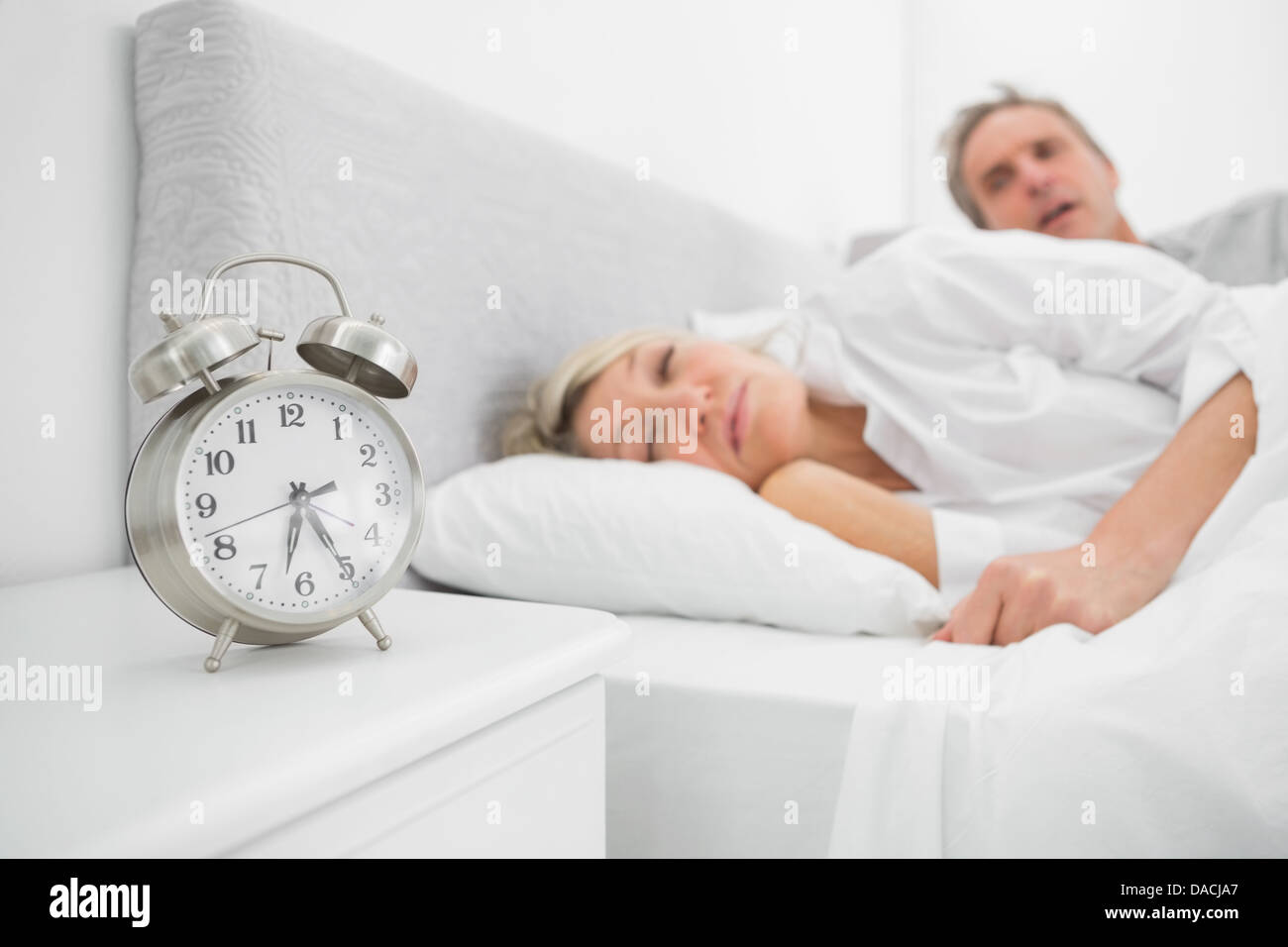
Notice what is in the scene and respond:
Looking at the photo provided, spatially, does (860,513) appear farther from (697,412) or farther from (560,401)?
(560,401)

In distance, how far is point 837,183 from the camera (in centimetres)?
258

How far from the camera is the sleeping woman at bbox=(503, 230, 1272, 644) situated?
97 cm

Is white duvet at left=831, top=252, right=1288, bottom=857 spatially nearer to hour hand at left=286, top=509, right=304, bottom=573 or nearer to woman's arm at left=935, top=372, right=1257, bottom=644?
woman's arm at left=935, top=372, right=1257, bottom=644

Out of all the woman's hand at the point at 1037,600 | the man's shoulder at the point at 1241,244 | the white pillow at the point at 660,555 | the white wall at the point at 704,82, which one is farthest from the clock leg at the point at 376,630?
the man's shoulder at the point at 1241,244

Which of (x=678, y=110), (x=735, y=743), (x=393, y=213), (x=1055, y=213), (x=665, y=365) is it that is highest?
(x=678, y=110)

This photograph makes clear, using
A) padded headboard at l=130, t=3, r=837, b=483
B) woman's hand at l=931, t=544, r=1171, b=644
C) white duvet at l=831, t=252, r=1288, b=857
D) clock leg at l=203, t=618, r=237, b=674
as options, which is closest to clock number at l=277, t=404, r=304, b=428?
clock leg at l=203, t=618, r=237, b=674

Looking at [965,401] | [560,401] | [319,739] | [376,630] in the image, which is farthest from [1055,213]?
[319,739]

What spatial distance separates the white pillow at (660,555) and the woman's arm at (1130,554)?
0.07 m

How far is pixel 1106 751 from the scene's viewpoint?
0.60 metres

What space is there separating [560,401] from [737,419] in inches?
9.1

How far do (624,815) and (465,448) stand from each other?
550mm

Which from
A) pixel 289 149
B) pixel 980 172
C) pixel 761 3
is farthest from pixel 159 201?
pixel 980 172

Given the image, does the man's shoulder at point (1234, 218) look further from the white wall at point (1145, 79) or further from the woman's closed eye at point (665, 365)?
the woman's closed eye at point (665, 365)

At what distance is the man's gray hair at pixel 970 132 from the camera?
2074 millimetres
